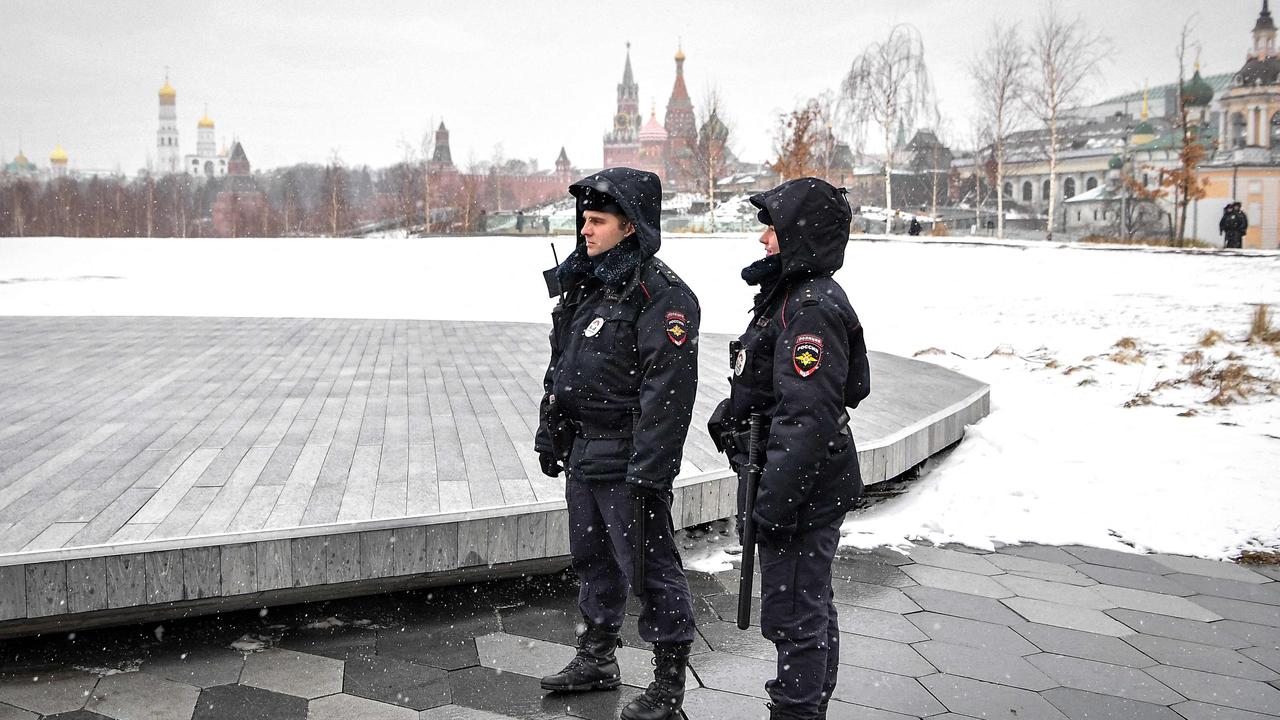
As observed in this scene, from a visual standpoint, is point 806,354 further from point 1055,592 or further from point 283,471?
point 283,471

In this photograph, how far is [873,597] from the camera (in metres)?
4.41

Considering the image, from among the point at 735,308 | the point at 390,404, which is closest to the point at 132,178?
the point at 735,308

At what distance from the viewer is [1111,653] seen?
12.5ft

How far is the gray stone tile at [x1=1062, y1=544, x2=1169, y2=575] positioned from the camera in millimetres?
4887

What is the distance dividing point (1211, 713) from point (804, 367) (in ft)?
6.40

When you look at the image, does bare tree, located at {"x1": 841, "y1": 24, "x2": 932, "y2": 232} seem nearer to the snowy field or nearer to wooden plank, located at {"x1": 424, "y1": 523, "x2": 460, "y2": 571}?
the snowy field

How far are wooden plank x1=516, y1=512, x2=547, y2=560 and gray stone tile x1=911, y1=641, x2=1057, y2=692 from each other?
1652 millimetres

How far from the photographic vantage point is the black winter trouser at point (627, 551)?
3.22 m

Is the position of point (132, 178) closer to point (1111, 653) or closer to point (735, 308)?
point (735, 308)

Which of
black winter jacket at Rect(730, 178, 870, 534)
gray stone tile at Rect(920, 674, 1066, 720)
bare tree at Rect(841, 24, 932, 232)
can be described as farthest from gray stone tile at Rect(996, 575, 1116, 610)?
bare tree at Rect(841, 24, 932, 232)

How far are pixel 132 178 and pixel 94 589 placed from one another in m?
111

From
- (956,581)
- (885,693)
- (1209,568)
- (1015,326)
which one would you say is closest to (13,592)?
(885,693)

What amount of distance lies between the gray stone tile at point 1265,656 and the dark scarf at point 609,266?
114 inches

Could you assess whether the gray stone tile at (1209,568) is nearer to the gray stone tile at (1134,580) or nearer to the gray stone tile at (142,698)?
the gray stone tile at (1134,580)
